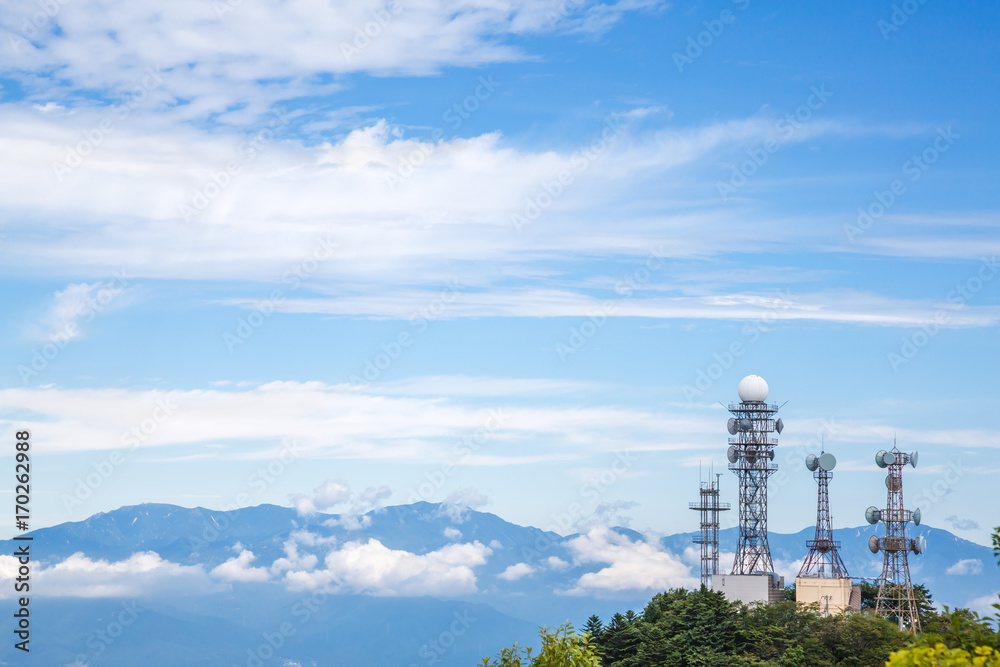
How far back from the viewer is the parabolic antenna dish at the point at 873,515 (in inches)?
3295

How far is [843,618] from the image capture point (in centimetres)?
7669

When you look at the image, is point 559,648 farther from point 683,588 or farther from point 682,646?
point 683,588

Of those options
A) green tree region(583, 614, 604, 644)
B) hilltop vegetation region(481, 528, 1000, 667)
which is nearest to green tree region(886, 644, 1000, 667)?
hilltop vegetation region(481, 528, 1000, 667)

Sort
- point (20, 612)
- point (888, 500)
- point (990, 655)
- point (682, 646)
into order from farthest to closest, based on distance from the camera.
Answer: point (888, 500) → point (682, 646) → point (20, 612) → point (990, 655)

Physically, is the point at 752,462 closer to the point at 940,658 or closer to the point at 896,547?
the point at 896,547

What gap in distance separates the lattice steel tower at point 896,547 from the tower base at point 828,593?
262 cm

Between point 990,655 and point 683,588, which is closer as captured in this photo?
point 990,655

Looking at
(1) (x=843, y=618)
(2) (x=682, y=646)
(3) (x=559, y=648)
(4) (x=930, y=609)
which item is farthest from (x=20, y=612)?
(4) (x=930, y=609)

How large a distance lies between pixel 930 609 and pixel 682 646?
86.5 ft

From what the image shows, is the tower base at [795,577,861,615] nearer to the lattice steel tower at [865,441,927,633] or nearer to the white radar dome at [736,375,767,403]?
the lattice steel tower at [865,441,927,633]

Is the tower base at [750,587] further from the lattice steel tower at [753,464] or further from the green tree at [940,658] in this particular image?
the green tree at [940,658]

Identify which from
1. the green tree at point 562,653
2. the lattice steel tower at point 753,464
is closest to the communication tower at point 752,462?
the lattice steel tower at point 753,464

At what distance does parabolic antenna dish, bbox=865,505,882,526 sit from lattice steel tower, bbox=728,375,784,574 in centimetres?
1048

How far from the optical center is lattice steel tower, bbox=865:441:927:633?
82625 millimetres
